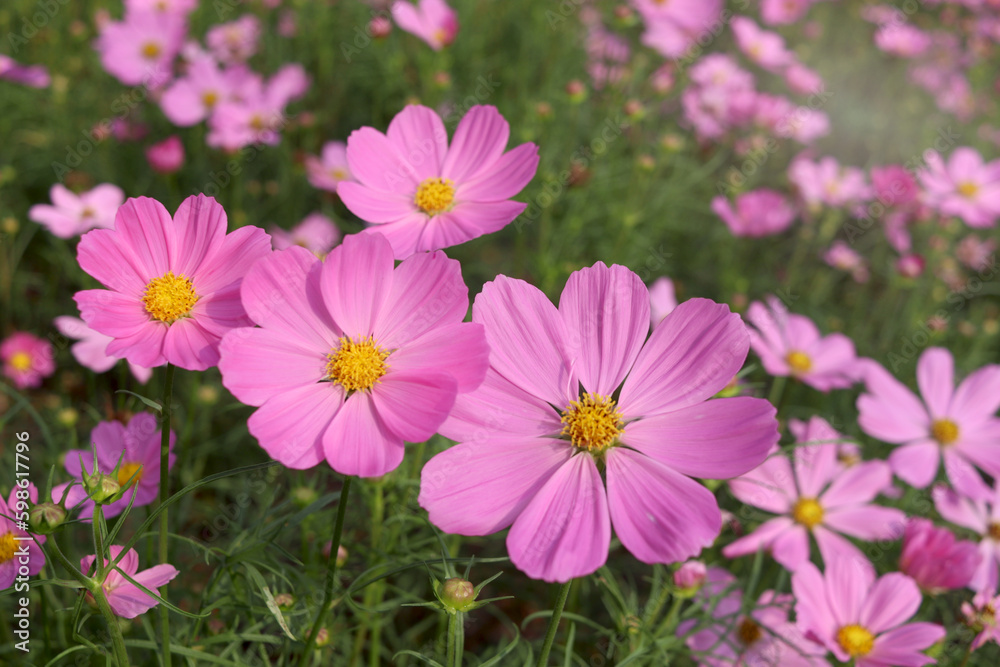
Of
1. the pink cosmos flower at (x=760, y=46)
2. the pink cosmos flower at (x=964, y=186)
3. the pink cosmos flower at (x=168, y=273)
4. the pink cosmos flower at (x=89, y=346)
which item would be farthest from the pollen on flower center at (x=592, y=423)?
the pink cosmos flower at (x=760, y=46)

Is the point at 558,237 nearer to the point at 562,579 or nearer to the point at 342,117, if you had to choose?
the point at 342,117

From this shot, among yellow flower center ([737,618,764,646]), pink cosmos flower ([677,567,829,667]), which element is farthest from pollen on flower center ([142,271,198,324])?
yellow flower center ([737,618,764,646])

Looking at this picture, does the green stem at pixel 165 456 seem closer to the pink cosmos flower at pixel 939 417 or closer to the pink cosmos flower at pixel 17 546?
the pink cosmos flower at pixel 17 546

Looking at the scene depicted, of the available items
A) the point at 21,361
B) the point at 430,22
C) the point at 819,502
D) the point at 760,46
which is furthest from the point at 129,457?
the point at 760,46

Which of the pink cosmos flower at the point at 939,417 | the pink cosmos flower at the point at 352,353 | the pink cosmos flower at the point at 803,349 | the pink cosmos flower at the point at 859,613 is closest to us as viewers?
Result: the pink cosmos flower at the point at 352,353

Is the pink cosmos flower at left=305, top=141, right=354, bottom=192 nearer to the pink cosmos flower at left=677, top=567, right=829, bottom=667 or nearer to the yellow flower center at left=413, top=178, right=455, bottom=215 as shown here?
the yellow flower center at left=413, top=178, right=455, bottom=215

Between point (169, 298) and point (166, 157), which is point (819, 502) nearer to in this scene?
point (169, 298)
